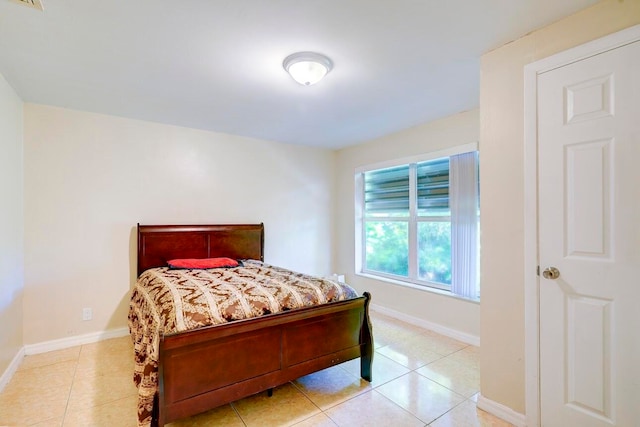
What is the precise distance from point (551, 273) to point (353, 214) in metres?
3.00

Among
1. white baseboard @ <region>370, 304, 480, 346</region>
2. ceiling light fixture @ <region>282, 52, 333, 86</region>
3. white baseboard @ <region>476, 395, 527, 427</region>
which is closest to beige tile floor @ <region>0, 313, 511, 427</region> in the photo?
white baseboard @ <region>476, 395, 527, 427</region>

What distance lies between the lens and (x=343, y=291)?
2365 mm

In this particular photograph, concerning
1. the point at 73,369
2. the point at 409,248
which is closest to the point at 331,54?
the point at 409,248

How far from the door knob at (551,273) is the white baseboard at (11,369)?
3.77 m

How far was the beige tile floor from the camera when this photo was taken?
75.2 inches

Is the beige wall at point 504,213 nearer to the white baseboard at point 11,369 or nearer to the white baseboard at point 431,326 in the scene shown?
the white baseboard at point 431,326

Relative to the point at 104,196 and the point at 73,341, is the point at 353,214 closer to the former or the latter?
the point at 104,196

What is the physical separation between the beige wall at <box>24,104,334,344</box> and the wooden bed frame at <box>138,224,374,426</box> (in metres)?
2.10

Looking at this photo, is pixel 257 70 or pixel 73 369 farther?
pixel 73 369

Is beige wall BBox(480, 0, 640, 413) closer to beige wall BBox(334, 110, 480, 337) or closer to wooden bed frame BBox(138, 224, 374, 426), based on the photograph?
wooden bed frame BBox(138, 224, 374, 426)

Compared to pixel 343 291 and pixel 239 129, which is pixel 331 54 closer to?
pixel 343 291

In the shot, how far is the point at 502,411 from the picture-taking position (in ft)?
6.25

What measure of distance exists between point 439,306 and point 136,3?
3609mm

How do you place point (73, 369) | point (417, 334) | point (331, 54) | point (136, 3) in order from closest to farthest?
point (136, 3) < point (331, 54) < point (73, 369) < point (417, 334)
